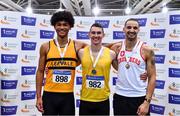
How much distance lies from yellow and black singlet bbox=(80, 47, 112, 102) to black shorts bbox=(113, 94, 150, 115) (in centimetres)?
14

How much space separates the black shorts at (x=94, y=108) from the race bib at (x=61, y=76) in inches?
11.5

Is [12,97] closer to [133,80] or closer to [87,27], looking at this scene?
[87,27]

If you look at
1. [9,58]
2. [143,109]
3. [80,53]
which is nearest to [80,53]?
[80,53]

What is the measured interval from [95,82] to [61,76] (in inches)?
14.2

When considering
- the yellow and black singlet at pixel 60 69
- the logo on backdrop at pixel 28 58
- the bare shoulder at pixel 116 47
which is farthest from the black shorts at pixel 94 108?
the logo on backdrop at pixel 28 58

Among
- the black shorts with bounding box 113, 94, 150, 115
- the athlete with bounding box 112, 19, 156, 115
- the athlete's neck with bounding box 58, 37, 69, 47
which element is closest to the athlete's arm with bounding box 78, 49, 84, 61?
the athlete's neck with bounding box 58, 37, 69, 47

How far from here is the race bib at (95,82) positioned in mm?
3180

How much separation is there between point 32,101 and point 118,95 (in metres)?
2.27

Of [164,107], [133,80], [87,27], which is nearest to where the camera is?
[133,80]

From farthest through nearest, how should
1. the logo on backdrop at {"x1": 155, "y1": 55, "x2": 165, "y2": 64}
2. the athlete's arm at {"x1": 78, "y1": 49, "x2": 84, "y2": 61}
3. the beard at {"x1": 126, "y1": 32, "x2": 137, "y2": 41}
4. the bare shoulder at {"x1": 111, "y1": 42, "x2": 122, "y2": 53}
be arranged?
1. the logo on backdrop at {"x1": 155, "y1": 55, "x2": 165, "y2": 64}
2. the bare shoulder at {"x1": 111, "y1": 42, "x2": 122, "y2": 53}
3. the athlete's arm at {"x1": 78, "y1": 49, "x2": 84, "y2": 61}
4. the beard at {"x1": 126, "y1": 32, "x2": 137, "y2": 41}

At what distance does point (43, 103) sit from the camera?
3270mm

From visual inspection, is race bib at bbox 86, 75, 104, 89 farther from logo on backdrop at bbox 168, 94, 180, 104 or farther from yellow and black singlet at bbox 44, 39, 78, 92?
logo on backdrop at bbox 168, 94, 180, 104

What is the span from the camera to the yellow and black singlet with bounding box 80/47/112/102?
3189mm

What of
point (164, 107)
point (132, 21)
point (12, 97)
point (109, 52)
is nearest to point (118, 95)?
point (109, 52)
